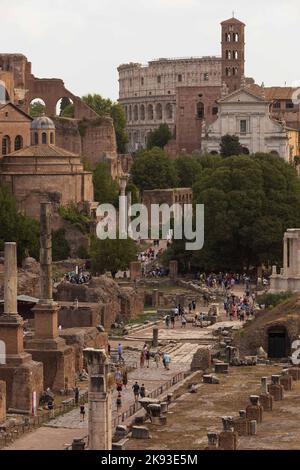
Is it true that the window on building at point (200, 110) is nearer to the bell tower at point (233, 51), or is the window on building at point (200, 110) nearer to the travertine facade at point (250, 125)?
the bell tower at point (233, 51)

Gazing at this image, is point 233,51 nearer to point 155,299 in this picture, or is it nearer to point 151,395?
point 155,299

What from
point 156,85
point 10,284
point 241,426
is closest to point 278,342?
point 10,284

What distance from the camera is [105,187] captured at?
96.6 m

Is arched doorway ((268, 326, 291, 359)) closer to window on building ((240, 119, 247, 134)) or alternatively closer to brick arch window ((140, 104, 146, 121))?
window on building ((240, 119, 247, 134))

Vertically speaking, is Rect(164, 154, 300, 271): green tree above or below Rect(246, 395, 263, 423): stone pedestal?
above

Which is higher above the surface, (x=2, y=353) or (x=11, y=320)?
(x=11, y=320)

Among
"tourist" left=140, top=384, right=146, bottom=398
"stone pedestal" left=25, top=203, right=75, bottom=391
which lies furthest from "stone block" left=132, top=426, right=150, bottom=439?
"stone pedestal" left=25, top=203, right=75, bottom=391

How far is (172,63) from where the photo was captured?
17912cm

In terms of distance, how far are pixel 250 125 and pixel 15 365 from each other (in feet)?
253

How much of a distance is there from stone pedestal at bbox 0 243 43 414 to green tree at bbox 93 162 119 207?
44436mm

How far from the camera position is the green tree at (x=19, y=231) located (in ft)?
245

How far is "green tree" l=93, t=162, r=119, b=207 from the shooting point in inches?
3740

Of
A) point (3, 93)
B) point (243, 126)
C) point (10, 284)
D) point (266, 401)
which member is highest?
point (3, 93)

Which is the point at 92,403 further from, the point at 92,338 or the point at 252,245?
the point at 252,245
